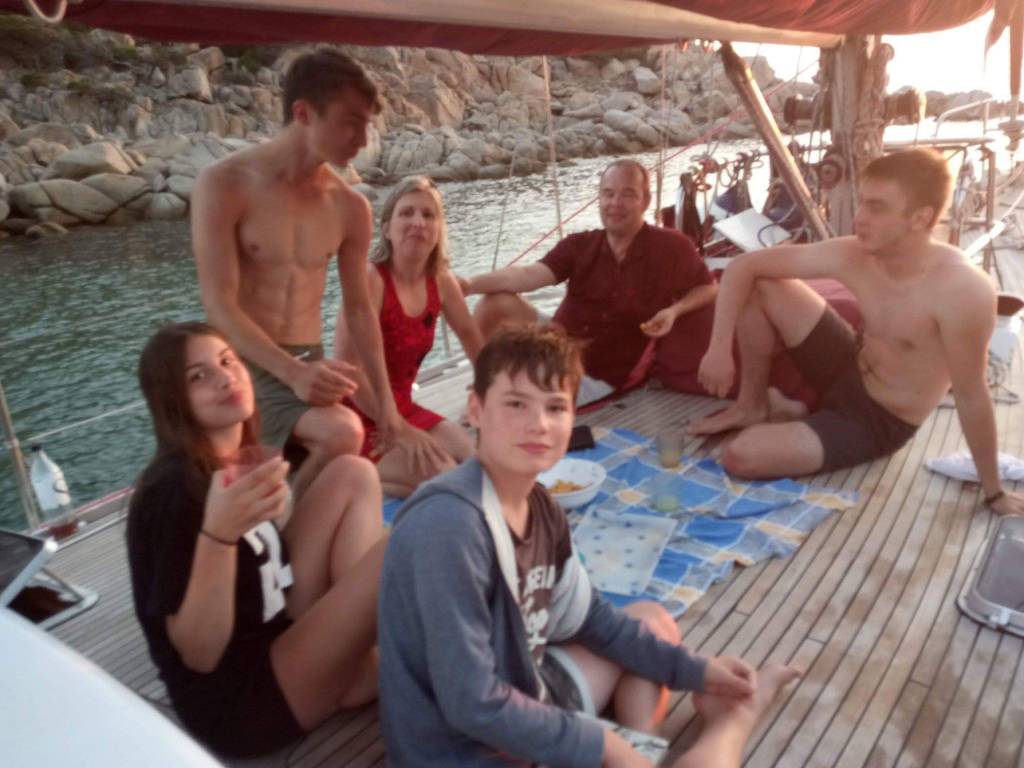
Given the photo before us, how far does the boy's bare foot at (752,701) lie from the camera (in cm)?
179

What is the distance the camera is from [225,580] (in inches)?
55.9

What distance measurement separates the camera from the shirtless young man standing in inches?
108

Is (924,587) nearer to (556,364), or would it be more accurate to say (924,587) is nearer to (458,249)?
(556,364)

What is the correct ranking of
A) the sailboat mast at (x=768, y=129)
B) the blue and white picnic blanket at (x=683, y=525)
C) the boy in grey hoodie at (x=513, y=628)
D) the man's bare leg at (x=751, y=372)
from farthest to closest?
the sailboat mast at (x=768, y=129), the man's bare leg at (x=751, y=372), the blue and white picnic blanket at (x=683, y=525), the boy in grey hoodie at (x=513, y=628)

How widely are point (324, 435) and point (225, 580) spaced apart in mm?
1288

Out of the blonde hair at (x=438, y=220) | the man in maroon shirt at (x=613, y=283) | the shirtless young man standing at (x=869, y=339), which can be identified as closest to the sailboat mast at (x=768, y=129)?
the man in maroon shirt at (x=613, y=283)

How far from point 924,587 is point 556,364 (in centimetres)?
165

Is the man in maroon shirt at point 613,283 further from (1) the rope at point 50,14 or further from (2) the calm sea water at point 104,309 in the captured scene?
(1) the rope at point 50,14

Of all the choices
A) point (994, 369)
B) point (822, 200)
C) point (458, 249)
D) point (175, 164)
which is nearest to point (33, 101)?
point (175, 164)

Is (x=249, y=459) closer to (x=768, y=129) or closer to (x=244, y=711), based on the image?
(x=244, y=711)

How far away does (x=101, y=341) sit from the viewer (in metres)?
13.9

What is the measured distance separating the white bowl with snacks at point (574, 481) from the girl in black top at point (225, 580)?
3.86 feet

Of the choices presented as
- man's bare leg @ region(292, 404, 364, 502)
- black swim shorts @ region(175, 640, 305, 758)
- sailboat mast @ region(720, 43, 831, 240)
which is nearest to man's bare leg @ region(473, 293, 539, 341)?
man's bare leg @ region(292, 404, 364, 502)

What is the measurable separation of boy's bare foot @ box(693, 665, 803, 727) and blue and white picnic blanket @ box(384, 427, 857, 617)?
457mm
